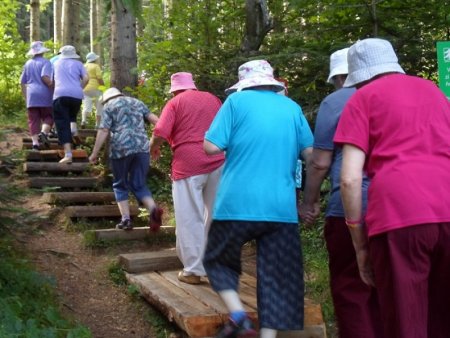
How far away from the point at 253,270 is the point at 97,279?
5.21ft

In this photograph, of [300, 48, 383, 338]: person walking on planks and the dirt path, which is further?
the dirt path

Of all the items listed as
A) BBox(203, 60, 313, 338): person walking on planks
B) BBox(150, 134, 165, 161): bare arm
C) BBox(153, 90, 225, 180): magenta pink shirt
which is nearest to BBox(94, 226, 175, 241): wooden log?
BBox(150, 134, 165, 161): bare arm

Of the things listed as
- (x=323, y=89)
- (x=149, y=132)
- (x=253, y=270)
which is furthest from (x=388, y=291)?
(x=149, y=132)

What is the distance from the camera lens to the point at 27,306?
465cm

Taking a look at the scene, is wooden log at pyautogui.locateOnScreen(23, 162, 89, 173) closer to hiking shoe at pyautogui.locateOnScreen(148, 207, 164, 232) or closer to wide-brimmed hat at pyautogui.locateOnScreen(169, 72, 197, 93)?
hiking shoe at pyautogui.locateOnScreen(148, 207, 164, 232)

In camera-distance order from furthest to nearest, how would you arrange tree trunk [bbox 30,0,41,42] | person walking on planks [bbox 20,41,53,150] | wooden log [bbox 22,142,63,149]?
1. tree trunk [bbox 30,0,41,42]
2. wooden log [bbox 22,142,63,149]
3. person walking on planks [bbox 20,41,53,150]

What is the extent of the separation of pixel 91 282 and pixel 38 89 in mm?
4967

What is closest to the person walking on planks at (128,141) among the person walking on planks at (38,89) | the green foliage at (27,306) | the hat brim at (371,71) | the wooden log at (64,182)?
the green foliage at (27,306)

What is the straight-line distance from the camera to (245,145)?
13.5 feet

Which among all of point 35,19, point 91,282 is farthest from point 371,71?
point 35,19

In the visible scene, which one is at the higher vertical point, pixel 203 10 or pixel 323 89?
pixel 203 10

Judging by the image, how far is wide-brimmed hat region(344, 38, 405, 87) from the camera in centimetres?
338

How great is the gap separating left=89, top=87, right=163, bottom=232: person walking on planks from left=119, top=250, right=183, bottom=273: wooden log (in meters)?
0.85

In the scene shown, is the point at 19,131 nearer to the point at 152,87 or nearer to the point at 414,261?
the point at 152,87
